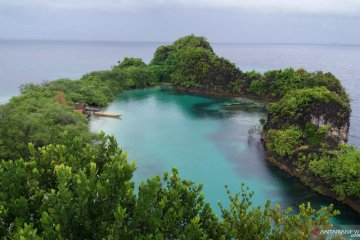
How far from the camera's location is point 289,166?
30.4 m

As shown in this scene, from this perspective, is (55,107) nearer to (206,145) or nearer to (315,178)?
(206,145)

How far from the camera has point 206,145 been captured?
121ft

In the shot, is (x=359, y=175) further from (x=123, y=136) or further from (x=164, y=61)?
(x=164, y=61)

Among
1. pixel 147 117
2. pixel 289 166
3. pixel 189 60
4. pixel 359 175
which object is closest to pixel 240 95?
pixel 189 60

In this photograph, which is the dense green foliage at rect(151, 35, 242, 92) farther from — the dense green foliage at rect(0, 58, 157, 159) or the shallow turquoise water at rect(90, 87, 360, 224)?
the shallow turquoise water at rect(90, 87, 360, 224)

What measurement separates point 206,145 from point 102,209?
1104 inches

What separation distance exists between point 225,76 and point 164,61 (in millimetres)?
20772

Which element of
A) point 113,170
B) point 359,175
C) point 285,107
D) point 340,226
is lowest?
point 340,226

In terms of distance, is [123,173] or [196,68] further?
[196,68]

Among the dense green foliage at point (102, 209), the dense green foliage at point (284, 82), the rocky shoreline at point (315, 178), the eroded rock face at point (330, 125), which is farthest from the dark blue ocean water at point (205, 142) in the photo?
the dense green foliage at point (102, 209)

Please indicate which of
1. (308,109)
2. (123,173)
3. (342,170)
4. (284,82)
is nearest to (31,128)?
(123,173)

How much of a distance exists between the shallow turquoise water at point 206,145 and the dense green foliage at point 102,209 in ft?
46.2

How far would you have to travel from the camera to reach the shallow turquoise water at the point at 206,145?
27.0 m

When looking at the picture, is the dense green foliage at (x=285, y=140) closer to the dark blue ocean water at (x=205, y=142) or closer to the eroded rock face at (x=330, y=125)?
the dark blue ocean water at (x=205, y=142)
